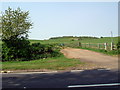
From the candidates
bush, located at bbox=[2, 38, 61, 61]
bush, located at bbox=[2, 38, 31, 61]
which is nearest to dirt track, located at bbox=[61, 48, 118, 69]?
bush, located at bbox=[2, 38, 61, 61]

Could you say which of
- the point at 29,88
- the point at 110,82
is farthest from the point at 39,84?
the point at 110,82

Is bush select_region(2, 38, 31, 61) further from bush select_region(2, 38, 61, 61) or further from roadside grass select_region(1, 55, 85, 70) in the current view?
roadside grass select_region(1, 55, 85, 70)

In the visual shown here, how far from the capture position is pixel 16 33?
18.8m

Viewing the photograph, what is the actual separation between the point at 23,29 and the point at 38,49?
91.7 inches

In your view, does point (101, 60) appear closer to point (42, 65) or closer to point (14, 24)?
point (42, 65)

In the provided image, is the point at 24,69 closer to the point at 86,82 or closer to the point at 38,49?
the point at 86,82

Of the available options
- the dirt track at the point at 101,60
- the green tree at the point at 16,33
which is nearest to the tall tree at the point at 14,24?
the green tree at the point at 16,33

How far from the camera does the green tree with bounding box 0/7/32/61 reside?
1712cm

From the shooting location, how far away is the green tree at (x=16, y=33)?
17.1 meters

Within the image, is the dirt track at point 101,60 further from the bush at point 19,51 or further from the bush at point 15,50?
the bush at point 15,50

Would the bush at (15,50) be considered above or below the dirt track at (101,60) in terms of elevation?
above

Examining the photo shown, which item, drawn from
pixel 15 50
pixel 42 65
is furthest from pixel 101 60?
pixel 15 50

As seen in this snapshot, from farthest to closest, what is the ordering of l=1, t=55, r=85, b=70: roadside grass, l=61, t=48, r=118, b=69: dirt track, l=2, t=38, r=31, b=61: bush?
l=2, t=38, r=31, b=61: bush
l=61, t=48, r=118, b=69: dirt track
l=1, t=55, r=85, b=70: roadside grass

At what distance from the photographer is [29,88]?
704 centimetres
